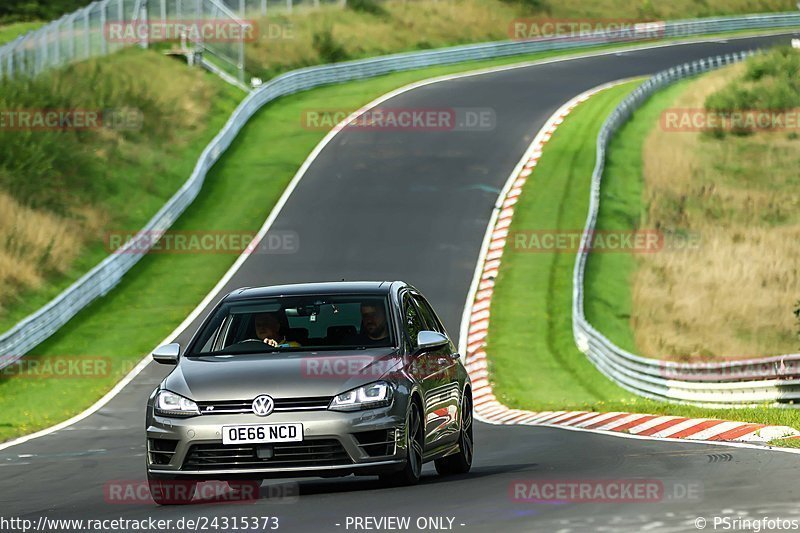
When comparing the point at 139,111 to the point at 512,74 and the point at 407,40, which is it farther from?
the point at 407,40

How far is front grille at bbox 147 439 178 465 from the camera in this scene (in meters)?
10.1

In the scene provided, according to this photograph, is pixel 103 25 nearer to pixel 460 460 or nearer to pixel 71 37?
pixel 71 37

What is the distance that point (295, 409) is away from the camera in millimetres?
10016

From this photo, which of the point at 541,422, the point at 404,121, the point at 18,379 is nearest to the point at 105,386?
the point at 18,379

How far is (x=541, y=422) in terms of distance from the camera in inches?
747

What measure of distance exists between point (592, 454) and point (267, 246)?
22494 millimetres

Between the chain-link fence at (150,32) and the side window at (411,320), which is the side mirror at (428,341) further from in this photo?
the chain-link fence at (150,32)

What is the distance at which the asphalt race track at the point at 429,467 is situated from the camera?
9078 millimetres

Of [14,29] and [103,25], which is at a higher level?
[14,29]

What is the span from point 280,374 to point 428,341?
1.34m

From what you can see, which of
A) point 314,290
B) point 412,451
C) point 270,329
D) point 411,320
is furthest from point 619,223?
point 412,451

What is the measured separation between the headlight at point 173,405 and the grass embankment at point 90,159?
18082 millimetres

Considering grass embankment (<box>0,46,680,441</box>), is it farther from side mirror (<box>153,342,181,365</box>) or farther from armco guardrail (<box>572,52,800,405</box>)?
side mirror (<box>153,342,181,365</box>)

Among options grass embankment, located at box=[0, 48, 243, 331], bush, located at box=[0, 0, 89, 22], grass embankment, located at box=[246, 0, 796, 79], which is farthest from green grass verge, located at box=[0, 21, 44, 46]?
grass embankment, located at box=[0, 48, 243, 331]
